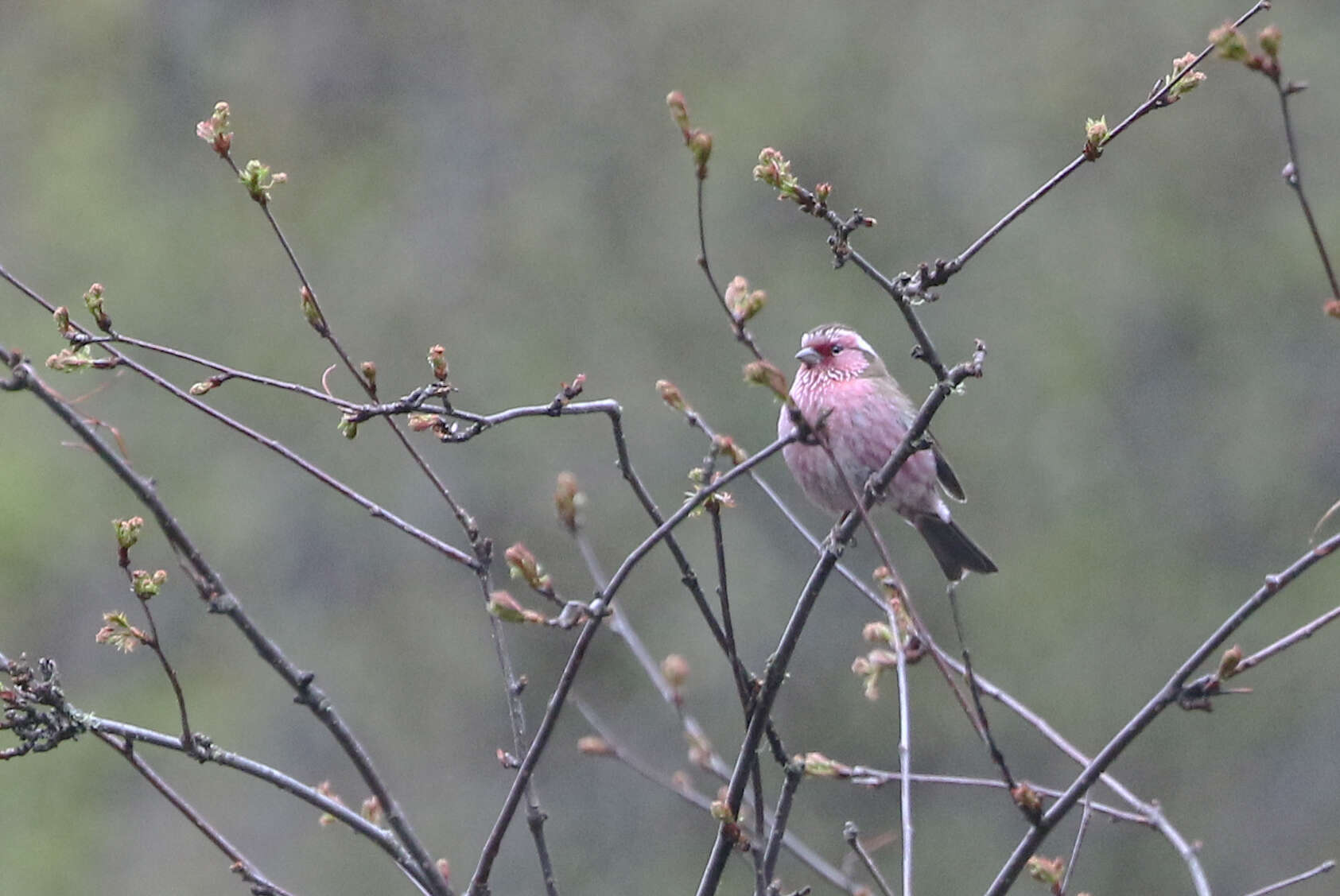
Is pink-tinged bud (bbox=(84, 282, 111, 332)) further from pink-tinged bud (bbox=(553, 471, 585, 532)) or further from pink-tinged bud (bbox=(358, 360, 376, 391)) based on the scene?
pink-tinged bud (bbox=(553, 471, 585, 532))

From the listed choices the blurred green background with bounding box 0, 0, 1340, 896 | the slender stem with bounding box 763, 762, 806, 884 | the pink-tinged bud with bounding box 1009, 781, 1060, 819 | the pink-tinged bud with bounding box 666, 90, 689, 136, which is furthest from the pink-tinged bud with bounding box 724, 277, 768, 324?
the blurred green background with bounding box 0, 0, 1340, 896

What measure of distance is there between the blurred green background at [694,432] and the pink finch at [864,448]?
16.4ft

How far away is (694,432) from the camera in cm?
1178

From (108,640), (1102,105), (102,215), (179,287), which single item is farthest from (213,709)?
(108,640)

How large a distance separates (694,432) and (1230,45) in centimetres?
951

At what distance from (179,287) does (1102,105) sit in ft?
27.4

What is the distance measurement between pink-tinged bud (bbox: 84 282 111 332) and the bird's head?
336 centimetres

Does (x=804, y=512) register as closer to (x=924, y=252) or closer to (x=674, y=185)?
(x=924, y=252)

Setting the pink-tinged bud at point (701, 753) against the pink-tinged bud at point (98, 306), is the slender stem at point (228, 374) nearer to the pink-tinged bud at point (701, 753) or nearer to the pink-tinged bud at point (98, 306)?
the pink-tinged bud at point (98, 306)

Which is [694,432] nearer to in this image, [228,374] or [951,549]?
[951,549]

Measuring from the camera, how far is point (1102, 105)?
545 inches

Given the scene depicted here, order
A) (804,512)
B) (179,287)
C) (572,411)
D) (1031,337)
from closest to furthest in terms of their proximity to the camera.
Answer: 1. (572,411)
2. (804,512)
3. (1031,337)
4. (179,287)

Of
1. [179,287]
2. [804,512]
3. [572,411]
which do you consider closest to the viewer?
[572,411]

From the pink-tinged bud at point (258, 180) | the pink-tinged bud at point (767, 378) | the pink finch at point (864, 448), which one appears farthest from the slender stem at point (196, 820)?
the pink finch at point (864, 448)
